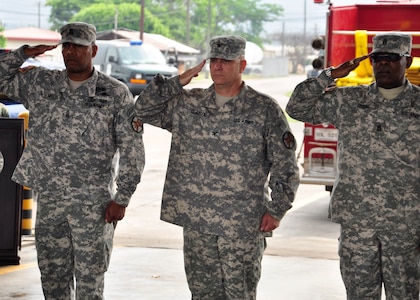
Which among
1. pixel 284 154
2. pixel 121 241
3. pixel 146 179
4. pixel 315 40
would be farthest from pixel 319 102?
pixel 146 179

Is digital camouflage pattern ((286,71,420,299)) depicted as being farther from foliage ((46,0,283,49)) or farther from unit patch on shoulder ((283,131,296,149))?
foliage ((46,0,283,49))

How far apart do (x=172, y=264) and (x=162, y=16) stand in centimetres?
7650

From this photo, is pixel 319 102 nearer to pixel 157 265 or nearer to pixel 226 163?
pixel 226 163

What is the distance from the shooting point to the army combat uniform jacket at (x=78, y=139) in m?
5.90

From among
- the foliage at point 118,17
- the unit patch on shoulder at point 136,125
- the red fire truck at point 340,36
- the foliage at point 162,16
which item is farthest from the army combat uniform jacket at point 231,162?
the foliage at point 118,17

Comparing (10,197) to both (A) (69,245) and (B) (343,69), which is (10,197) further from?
(B) (343,69)

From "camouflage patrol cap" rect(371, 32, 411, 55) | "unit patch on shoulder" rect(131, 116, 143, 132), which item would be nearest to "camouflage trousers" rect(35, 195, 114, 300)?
"unit patch on shoulder" rect(131, 116, 143, 132)

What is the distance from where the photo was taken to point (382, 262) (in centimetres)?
543

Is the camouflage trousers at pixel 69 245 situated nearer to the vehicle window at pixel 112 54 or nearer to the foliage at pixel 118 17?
the vehicle window at pixel 112 54

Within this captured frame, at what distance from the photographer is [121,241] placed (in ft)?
32.8

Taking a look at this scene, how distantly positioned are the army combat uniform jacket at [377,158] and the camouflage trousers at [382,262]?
0.06 m

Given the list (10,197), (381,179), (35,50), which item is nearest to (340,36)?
(10,197)

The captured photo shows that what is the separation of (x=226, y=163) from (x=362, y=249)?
861mm

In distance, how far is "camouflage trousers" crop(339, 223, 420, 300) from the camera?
5.39 metres
